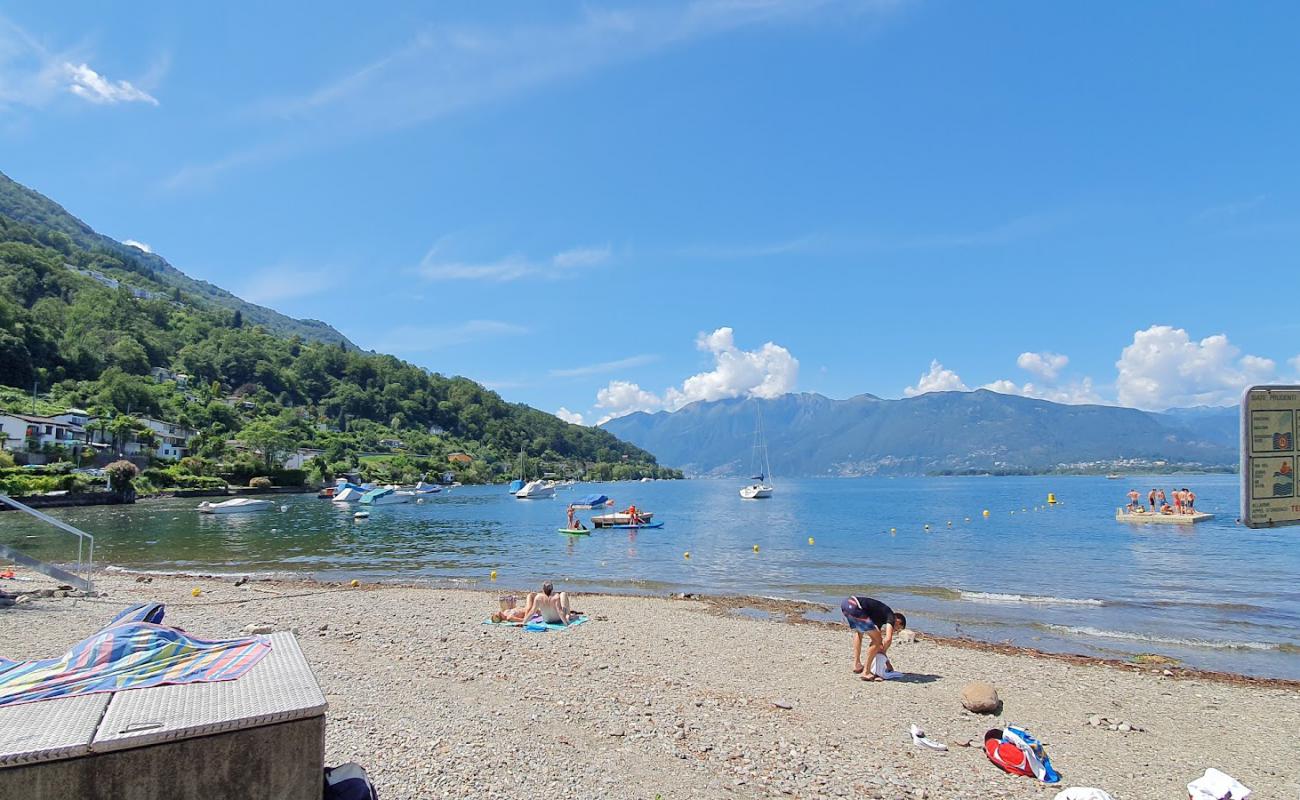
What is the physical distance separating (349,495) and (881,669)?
86391 millimetres

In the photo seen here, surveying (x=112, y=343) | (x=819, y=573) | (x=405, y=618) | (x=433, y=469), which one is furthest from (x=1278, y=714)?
(x=112, y=343)

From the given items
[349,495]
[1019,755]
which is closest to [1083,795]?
[1019,755]

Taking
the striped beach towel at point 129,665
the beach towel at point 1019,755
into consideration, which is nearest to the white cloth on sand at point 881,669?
the beach towel at point 1019,755

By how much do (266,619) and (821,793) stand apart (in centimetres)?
1441

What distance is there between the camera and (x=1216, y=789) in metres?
6.93

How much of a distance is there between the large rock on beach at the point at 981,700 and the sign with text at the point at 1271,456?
19.7 feet

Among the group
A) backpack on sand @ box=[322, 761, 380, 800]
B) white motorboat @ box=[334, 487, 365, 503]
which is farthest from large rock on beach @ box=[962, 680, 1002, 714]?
white motorboat @ box=[334, 487, 365, 503]

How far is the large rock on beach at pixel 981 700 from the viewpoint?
10.4 metres

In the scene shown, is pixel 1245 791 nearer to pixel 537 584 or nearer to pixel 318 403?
pixel 537 584

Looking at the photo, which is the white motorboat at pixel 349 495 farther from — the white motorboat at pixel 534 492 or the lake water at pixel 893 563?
the lake water at pixel 893 563

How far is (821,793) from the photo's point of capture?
7160 mm

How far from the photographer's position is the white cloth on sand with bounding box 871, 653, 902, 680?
12.2 m

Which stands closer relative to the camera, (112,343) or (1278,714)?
(1278,714)

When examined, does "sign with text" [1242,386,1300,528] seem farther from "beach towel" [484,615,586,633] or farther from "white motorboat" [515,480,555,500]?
"white motorboat" [515,480,555,500]
